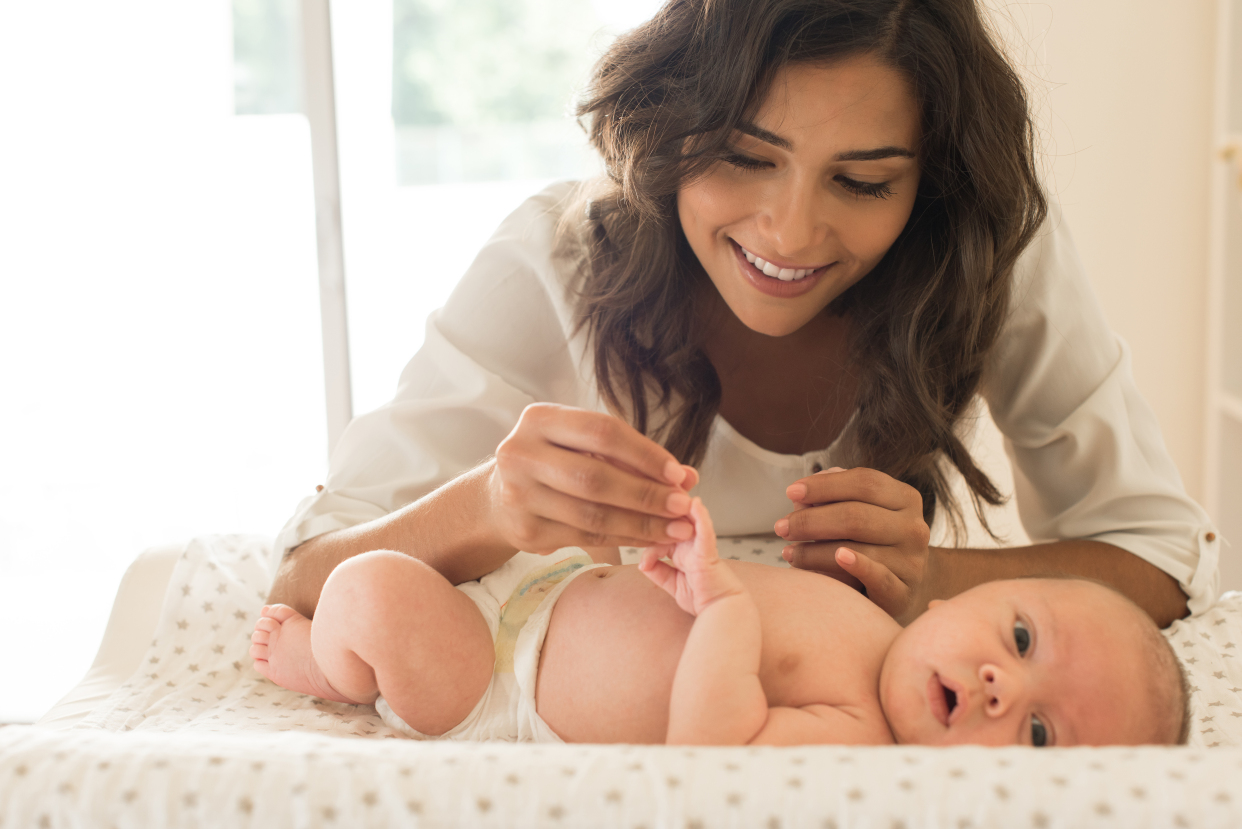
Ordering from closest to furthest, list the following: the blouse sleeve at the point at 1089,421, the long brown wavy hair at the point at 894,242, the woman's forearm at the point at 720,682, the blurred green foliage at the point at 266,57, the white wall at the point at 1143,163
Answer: the woman's forearm at the point at 720,682 < the long brown wavy hair at the point at 894,242 < the blouse sleeve at the point at 1089,421 < the white wall at the point at 1143,163 < the blurred green foliage at the point at 266,57

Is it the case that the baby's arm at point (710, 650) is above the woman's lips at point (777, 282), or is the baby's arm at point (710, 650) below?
below

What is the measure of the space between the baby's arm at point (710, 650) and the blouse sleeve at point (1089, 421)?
69 cm

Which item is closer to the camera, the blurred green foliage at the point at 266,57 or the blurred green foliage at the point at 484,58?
the blurred green foliage at the point at 266,57

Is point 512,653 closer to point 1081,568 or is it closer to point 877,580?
point 877,580

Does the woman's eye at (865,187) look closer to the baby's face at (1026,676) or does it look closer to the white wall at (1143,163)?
the baby's face at (1026,676)

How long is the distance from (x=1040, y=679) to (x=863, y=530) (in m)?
0.22

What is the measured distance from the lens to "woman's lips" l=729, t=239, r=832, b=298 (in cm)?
109

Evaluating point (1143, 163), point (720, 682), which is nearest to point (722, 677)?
point (720, 682)

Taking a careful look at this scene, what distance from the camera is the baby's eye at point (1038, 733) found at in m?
0.83

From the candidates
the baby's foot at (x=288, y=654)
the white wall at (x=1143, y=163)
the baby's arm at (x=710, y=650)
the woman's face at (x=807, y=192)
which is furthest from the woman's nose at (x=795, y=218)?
the white wall at (x=1143, y=163)

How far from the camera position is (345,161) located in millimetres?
2678

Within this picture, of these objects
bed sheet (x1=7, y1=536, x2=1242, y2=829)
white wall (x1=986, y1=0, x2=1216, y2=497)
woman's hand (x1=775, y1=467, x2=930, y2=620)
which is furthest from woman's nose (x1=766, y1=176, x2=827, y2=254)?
white wall (x1=986, y1=0, x2=1216, y2=497)

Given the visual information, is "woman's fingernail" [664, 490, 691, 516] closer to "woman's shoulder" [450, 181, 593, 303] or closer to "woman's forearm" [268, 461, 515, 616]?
"woman's forearm" [268, 461, 515, 616]

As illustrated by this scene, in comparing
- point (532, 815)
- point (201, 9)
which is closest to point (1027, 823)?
point (532, 815)
